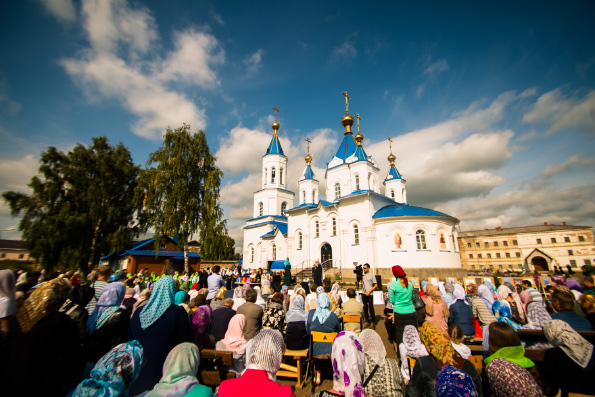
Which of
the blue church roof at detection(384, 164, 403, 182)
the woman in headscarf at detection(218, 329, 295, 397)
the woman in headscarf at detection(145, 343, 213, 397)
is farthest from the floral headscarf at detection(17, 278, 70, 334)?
the blue church roof at detection(384, 164, 403, 182)

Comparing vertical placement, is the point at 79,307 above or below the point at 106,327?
above

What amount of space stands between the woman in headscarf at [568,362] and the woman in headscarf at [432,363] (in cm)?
95

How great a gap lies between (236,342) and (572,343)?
454 centimetres

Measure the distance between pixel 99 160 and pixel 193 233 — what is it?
12331mm

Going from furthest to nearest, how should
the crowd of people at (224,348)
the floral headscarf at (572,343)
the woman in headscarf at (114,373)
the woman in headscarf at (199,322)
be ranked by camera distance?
the woman in headscarf at (199,322)
the floral headscarf at (572,343)
the crowd of people at (224,348)
the woman in headscarf at (114,373)

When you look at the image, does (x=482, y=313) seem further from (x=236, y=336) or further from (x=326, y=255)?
(x=326, y=255)

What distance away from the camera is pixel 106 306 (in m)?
3.62

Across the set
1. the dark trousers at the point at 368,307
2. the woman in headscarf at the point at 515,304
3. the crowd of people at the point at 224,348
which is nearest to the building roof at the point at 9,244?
the dark trousers at the point at 368,307

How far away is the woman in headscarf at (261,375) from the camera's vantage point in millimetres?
2088

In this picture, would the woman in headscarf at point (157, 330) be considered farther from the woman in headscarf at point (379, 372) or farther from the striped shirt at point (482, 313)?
the striped shirt at point (482, 313)

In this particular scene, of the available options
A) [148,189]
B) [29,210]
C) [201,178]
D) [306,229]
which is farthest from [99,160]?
[306,229]

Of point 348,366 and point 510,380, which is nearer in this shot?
point 510,380

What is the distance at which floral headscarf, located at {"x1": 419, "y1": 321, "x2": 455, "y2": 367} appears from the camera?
2861mm

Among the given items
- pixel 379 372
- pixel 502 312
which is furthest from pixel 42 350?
pixel 502 312
